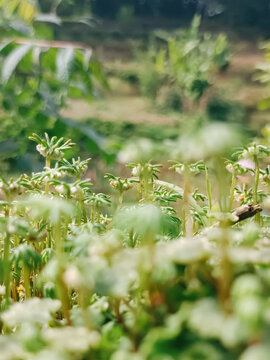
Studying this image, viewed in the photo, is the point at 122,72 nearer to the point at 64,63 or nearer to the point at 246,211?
the point at 64,63

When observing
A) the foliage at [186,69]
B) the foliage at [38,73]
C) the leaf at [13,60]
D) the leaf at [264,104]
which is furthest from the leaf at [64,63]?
the foliage at [186,69]

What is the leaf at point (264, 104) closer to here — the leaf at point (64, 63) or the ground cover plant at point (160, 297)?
the ground cover plant at point (160, 297)

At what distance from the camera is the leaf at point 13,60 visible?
3.91 ft

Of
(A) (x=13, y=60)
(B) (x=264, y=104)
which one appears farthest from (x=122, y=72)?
(B) (x=264, y=104)

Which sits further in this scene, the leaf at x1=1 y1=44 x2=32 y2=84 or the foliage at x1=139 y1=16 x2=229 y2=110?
the foliage at x1=139 y1=16 x2=229 y2=110

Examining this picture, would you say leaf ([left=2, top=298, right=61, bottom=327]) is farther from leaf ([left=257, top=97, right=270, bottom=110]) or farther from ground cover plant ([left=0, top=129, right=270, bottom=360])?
leaf ([left=257, top=97, right=270, bottom=110])

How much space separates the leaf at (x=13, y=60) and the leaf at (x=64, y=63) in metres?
0.10

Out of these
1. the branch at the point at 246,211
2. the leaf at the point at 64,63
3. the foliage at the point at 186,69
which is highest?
the foliage at the point at 186,69

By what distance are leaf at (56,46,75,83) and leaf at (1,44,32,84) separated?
0.34ft

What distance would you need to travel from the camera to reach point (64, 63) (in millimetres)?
1198

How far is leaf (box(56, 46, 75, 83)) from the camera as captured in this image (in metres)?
1.16

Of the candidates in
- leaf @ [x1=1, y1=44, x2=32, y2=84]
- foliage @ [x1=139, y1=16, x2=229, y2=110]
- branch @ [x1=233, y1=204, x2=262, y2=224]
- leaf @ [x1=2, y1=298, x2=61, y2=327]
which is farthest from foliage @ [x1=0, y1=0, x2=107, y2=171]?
foliage @ [x1=139, y1=16, x2=229, y2=110]

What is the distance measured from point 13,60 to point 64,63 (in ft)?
0.49

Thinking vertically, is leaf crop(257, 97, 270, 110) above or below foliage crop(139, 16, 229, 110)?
below
